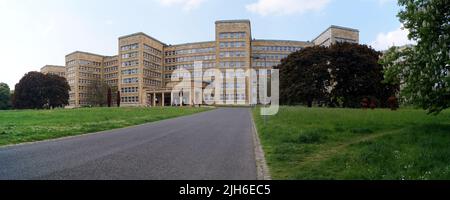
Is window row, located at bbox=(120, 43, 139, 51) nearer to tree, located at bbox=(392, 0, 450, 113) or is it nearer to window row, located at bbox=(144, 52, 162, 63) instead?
window row, located at bbox=(144, 52, 162, 63)

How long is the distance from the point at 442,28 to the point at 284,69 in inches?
1866

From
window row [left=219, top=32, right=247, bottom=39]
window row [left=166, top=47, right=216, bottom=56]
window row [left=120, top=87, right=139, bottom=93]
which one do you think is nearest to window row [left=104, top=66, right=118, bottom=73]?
window row [left=120, top=87, right=139, bottom=93]

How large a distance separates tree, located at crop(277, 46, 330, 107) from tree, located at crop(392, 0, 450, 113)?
37.7 m

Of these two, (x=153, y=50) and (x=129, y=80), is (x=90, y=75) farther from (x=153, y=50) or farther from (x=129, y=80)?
(x=153, y=50)

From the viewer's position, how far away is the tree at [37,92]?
9238 cm

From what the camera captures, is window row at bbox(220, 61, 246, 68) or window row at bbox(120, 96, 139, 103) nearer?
window row at bbox(220, 61, 246, 68)

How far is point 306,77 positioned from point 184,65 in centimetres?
8928

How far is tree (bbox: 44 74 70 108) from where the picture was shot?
93.2 metres

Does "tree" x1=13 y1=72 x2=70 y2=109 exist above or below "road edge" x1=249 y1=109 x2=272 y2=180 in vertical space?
above

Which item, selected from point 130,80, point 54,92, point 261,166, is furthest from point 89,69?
point 261,166

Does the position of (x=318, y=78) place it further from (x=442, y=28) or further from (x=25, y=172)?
(x=25, y=172)

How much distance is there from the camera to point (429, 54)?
1298cm

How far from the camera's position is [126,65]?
133 metres
